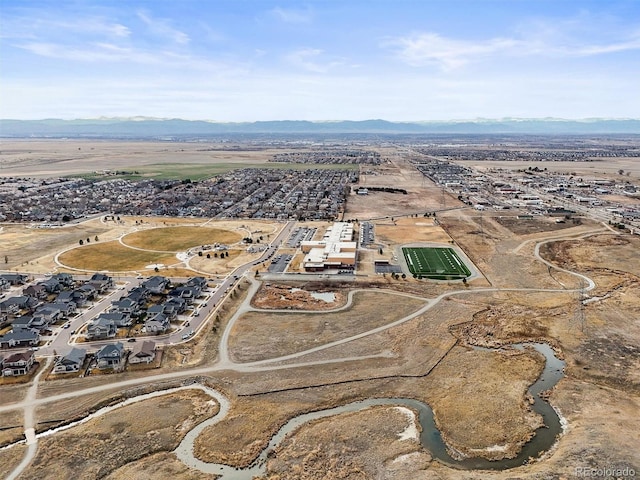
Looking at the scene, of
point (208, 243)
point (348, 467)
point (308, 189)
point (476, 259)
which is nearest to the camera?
point (348, 467)

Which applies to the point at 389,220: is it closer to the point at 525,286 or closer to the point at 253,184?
the point at 525,286

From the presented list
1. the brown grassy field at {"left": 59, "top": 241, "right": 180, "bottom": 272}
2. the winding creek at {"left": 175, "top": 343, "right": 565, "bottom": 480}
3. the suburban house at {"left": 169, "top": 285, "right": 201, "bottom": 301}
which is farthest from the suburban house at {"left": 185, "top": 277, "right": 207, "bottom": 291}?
the winding creek at {"left": 175, "top": 343, "right": 565, "bottom": 480}

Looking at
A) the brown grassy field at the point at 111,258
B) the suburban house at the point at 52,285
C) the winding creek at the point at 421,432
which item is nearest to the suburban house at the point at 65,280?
the suburban house at the point at 52,285

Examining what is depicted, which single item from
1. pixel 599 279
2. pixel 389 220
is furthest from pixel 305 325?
pixel 389 220

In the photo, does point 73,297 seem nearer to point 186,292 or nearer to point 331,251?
point 186,292

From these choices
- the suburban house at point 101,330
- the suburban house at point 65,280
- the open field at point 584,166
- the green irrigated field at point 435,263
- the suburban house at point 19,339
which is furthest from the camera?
the open field at point 584,166

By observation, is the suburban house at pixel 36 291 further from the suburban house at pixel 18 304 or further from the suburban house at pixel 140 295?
the suburban house at pixel 140 295
